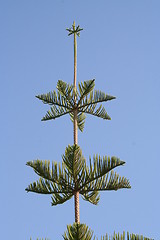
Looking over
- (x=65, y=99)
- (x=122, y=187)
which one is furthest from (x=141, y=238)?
(x=65, y=99)

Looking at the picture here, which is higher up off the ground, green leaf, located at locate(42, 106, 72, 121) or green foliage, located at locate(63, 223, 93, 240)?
green leaf, located at locate(42, 106, 72, 121)

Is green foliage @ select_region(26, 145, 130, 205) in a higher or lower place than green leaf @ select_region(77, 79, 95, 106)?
lower

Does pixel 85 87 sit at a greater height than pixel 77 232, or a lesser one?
Result: greater

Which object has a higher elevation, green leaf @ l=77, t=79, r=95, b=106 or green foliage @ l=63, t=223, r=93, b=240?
green leaf @ l=77, t=79, r=95, b=106

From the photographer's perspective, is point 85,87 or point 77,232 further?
point 85,87

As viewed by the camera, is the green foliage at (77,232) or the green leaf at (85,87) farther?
the green leaf at (85,87)

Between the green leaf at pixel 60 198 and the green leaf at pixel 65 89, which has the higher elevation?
the green leaf at pixel 65 89

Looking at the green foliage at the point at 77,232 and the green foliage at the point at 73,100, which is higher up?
the green foliage at the point at 73,100

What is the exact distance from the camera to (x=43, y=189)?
492 centimetres

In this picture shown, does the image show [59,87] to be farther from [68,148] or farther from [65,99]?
[68,148]

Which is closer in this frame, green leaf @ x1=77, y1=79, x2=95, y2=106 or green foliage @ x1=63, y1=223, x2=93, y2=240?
green foliage @ x1=63, y1=223, x2=93, y2=240

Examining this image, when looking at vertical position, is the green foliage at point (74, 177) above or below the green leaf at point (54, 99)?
below

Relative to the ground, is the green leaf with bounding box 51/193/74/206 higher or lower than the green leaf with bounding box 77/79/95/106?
lower

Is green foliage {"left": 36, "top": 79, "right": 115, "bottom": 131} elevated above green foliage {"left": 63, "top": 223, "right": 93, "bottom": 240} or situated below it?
above
